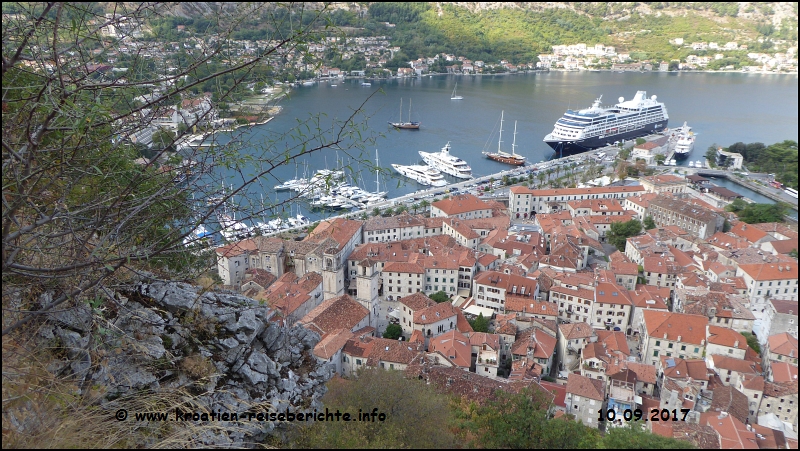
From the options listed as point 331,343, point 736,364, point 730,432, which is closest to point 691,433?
point 730,432

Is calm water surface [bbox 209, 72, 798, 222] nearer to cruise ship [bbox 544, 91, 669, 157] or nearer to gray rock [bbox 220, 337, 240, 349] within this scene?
cruise ship [bbox 544, 91, 669, 157]

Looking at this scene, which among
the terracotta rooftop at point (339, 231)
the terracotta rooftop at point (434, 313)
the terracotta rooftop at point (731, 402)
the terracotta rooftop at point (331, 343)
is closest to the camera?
the terracotta rooftop at point (731, 402)

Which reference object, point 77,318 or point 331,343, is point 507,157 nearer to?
point 331,343

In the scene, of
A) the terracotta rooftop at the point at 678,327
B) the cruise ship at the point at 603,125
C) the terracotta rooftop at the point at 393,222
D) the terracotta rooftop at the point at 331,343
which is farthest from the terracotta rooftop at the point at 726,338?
the cruise ship at the point at 603,125

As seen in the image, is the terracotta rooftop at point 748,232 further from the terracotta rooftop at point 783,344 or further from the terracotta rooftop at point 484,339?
the terracotta rooftop at point 484,339

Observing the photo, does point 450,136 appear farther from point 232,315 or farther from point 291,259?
point 232,315

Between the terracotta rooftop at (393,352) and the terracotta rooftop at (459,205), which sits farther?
the terracotta rooftop at (459,205)

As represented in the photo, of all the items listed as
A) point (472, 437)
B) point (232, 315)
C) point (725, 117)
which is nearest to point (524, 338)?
point (472, 437)
